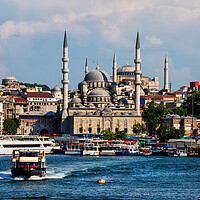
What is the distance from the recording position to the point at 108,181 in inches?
2414

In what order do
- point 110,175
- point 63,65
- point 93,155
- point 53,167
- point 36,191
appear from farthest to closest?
point 63,65 < point 93,155 < point 53,167 < point 110,175 < point 36,191

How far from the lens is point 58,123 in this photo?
517 ft

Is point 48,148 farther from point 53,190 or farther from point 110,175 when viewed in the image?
point 53,190

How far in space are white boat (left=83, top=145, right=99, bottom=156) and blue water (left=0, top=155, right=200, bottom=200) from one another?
1559 cm

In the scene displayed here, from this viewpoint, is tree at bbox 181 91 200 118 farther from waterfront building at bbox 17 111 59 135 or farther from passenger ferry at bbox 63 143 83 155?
passenger ferry at bbox 63 143 83 155

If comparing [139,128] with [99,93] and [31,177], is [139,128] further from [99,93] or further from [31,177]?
[31,177]

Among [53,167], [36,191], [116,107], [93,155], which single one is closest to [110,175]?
[53,167]

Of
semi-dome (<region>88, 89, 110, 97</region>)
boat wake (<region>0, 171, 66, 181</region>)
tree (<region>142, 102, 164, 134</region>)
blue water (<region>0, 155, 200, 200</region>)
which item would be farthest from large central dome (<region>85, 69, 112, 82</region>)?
boat wake (<region>0, 171, 66, 181</region>)

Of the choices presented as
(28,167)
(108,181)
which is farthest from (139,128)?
(28,167)

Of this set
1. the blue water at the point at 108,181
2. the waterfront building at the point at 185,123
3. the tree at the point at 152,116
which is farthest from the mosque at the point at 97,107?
the blue water at the point at 108,181

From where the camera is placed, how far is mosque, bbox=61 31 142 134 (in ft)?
472

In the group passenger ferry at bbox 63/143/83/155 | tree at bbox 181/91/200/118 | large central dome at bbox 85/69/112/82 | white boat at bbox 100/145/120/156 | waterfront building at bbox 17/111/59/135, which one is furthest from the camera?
waterfront building at bbox 17/111/59/135

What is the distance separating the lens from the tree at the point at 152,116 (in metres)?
149

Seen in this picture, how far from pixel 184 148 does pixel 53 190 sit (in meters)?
48.3
